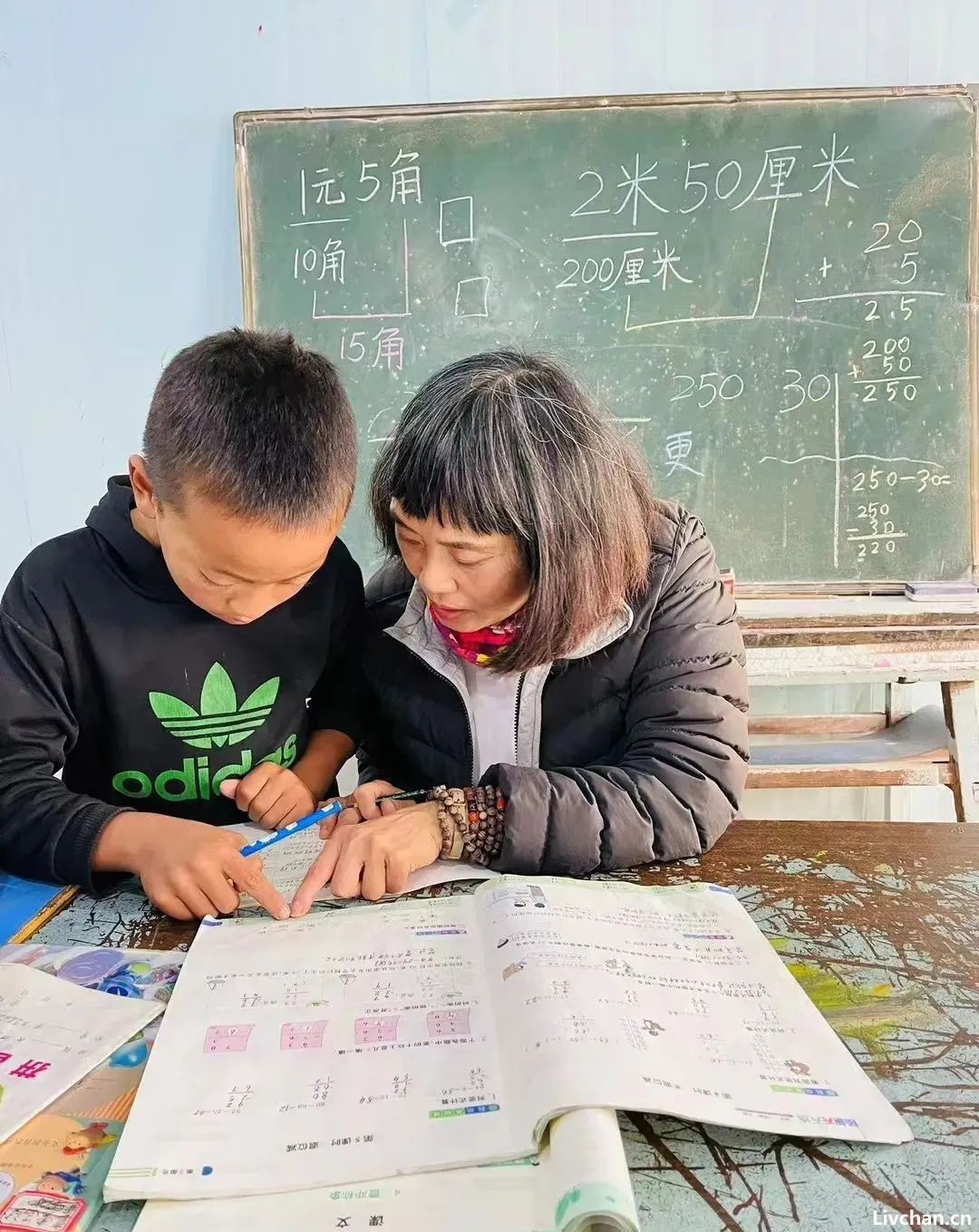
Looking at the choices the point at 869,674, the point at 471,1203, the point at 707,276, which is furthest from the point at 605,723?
the point at 707,276

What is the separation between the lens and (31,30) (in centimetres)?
230

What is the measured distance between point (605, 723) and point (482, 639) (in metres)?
0.19

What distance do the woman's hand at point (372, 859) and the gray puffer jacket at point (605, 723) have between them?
0.09m

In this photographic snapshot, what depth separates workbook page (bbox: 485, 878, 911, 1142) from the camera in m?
0.58

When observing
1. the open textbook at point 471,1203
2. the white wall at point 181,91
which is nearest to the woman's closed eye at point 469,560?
the open textbook at point 471,1203

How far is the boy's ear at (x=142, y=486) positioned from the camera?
1.04m

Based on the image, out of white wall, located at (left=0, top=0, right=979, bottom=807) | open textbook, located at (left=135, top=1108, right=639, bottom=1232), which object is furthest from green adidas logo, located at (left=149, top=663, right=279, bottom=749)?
white wall, located at (left=0, top=0, right=979, bottom=807)

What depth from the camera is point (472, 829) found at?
968 mm

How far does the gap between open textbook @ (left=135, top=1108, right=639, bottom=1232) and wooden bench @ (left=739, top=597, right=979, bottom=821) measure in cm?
161

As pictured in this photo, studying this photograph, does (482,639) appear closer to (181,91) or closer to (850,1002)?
(850,1002)

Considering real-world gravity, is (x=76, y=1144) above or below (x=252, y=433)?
below

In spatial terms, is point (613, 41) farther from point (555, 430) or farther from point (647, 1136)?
point (647, 1136)

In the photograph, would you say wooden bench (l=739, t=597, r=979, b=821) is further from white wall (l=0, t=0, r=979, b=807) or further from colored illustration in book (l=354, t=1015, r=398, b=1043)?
colored illustration in book (l=354, t=1015, r=398, b=1043)

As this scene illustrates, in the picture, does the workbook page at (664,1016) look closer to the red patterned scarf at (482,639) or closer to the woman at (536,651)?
the woman at (536,651)
